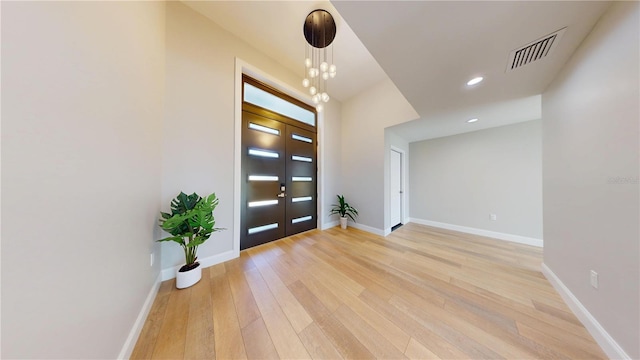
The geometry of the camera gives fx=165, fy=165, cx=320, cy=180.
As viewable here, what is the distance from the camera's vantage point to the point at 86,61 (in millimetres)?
825

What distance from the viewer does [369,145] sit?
3424 mm

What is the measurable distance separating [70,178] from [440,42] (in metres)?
2.42

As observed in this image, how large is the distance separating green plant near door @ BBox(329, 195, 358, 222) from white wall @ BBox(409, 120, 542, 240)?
174 centimetres

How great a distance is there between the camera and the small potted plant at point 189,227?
160 cm

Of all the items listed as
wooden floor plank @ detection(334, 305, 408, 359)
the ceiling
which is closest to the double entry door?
the ceiling

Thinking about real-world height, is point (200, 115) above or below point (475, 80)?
below

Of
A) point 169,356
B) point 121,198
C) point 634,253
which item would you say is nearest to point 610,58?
point 634,253

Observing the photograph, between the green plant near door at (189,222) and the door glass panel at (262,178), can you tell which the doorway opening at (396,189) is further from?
the green plant near door at (189,222)

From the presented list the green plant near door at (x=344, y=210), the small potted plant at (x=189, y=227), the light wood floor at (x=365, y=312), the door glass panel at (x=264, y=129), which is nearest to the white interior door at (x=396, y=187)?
the green plant near door at (x=344, y=210)

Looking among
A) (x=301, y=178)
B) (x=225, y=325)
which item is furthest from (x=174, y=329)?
(x=301, y=178)

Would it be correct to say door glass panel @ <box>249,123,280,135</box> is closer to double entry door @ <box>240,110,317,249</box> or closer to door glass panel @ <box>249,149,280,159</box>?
double entry door @ <box>240,110,317,249</box>

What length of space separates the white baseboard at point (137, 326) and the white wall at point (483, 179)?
4.79m

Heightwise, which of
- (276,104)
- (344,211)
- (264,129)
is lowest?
(344,211)

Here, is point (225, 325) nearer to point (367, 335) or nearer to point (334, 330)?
point (334, 330)
